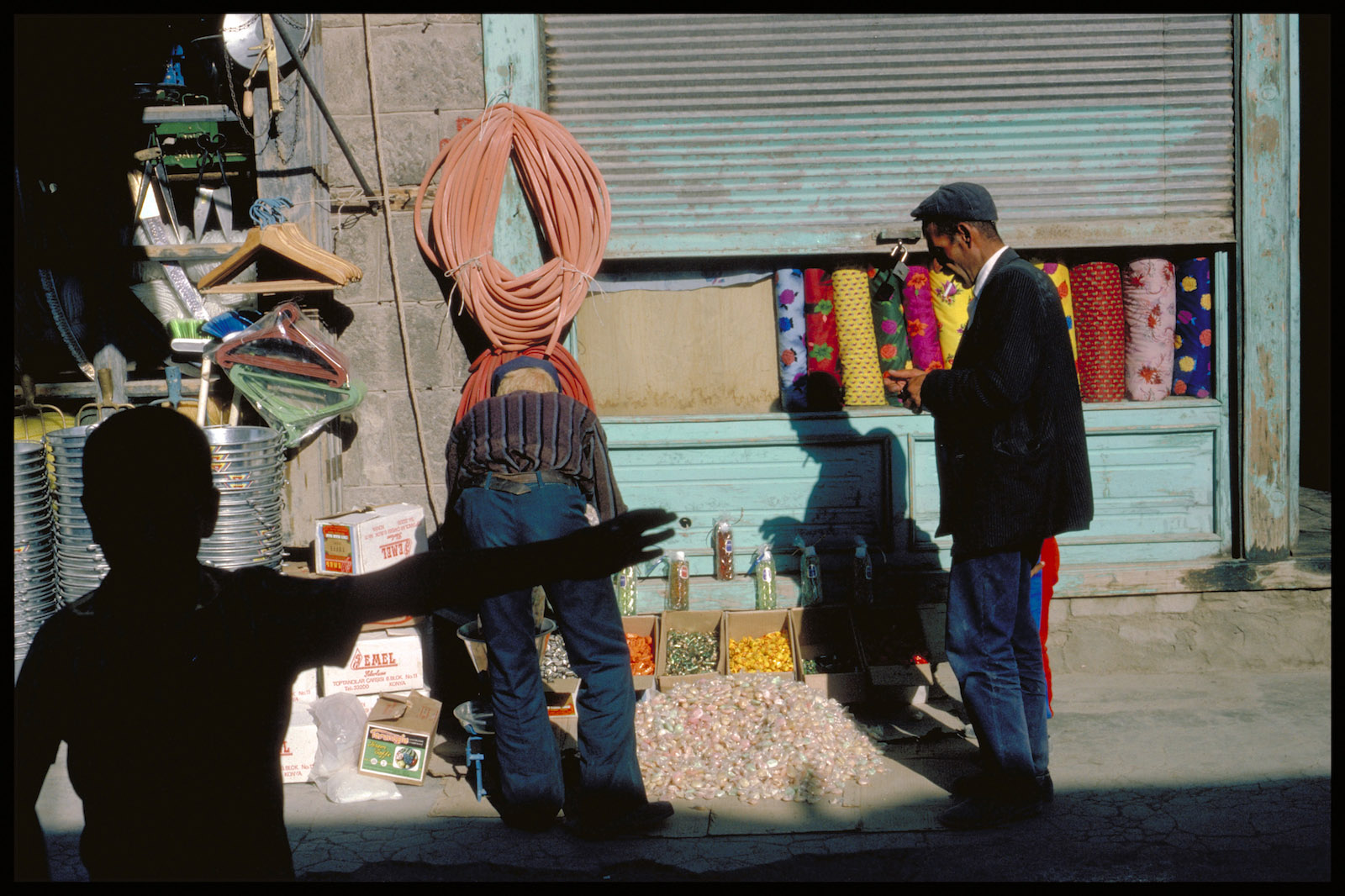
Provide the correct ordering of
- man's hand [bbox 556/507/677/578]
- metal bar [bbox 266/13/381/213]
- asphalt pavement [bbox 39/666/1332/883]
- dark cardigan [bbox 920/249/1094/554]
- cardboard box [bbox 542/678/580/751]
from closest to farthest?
1. man's hand [bbox 556/507/677/578]
2. asphalt pavement [bbox 39/666/1332/883]
3. dark cardigan [bbox 920/249/1094/554]
4. metal bar [bbox 266/13/381/213]
5. cardboard box [bbox 542/678/580/751]

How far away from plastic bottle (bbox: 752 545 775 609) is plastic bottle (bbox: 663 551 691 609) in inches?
14.7

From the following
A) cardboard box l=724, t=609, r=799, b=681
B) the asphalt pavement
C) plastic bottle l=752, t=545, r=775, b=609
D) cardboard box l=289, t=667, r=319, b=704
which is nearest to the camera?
the asphalt pavement

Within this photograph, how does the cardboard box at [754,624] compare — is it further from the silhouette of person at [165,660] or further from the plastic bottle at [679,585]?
the silhouette of person at [165,660]

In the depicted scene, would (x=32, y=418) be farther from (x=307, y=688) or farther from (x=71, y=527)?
(x=307, y=688)

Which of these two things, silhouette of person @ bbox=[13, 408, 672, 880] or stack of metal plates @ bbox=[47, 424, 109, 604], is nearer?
silhouette of person @ bbox=[13, 408, 672, 880]

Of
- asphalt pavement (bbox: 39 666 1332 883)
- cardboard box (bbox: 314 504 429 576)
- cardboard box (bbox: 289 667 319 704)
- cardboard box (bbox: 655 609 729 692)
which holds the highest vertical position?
cardboard box (bbox: 314 504 429 576)

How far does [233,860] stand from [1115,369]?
5.28m

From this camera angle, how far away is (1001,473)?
12.6ft

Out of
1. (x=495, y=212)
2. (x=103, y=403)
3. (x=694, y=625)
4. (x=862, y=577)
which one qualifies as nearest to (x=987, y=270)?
(x=862, y=577)

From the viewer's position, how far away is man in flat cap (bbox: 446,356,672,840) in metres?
Result: 3.98

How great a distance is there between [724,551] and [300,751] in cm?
229

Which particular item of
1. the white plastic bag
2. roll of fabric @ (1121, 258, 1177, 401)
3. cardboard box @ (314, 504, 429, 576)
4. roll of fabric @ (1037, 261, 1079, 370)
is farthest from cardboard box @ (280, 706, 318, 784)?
roll of fabric @ (1121, 258, 1177, 401)

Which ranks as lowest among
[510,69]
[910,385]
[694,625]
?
[694,625]

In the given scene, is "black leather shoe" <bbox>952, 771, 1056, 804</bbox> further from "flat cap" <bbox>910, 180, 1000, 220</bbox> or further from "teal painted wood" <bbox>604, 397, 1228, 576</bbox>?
"flat cap" <bbox>910, 180, 1000, 220</bbox>
